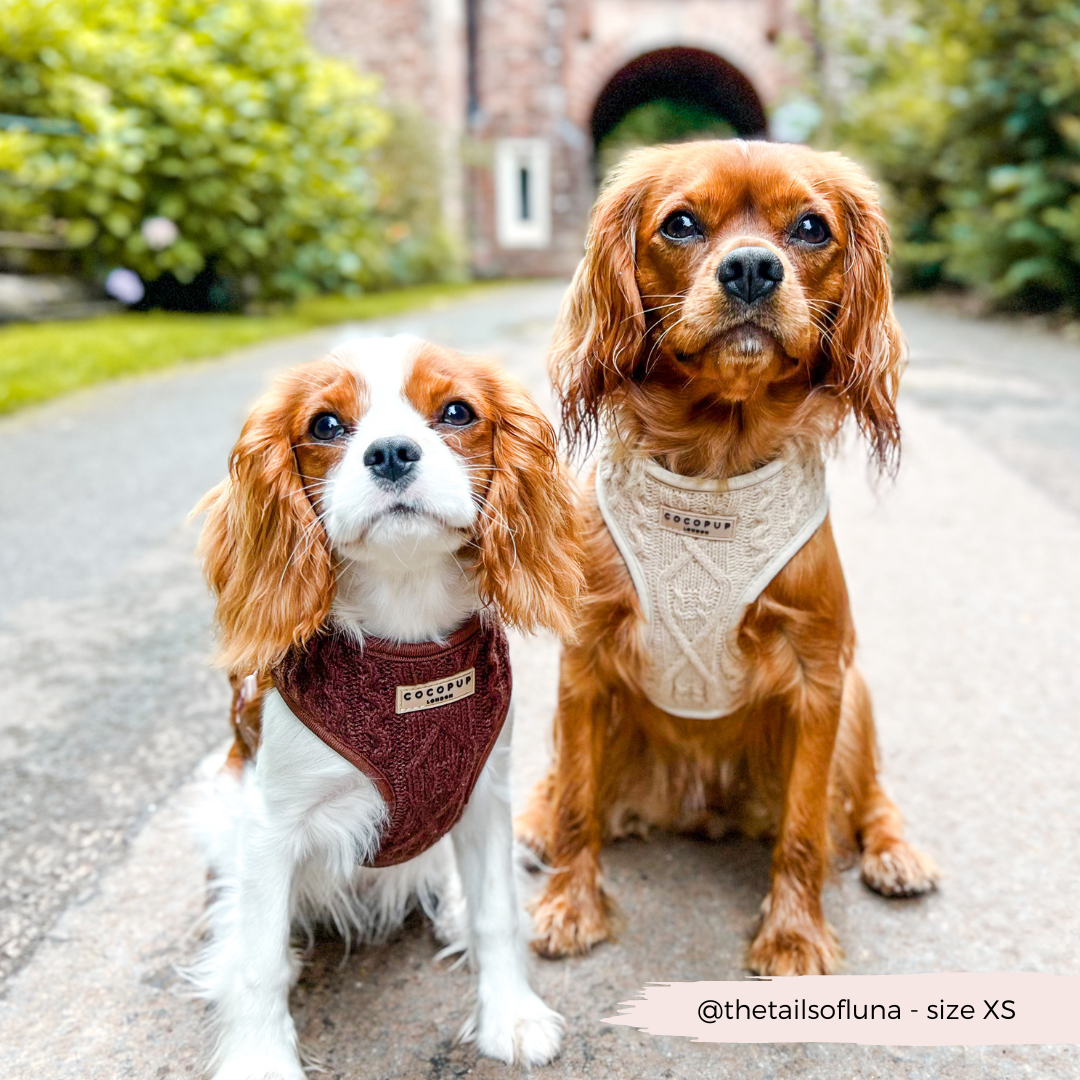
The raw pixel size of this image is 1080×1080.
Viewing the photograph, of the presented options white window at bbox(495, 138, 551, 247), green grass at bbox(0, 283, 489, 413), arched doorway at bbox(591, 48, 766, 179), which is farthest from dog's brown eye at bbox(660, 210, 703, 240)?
white window at bbox(495, 138, 551, 247)

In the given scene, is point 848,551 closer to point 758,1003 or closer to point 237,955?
point 758,1003

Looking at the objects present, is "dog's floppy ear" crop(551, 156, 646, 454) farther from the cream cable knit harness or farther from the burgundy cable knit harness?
the burgundy cable knit harness

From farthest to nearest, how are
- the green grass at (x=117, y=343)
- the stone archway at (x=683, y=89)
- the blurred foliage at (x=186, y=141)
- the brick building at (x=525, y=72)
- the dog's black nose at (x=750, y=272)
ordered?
the stone archway at (x=683, y=89) → the brick building at (x=525, y=72) → the blurred foliage at (x=186, y=141) → the green grass at (x=117, y=343) → the dog's black nose at (x=750, y=272)

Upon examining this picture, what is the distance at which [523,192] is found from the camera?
23109mm

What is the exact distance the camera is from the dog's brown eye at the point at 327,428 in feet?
5.48

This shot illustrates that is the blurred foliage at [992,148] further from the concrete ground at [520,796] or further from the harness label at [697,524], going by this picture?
the harness label at [697,524]

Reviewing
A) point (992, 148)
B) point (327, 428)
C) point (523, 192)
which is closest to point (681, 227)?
point (327, 428)

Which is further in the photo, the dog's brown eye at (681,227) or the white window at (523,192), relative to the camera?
the white window at (523,192)

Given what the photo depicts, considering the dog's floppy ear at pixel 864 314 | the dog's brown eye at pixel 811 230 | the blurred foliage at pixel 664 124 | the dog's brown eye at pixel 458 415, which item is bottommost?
the dog's brown eye at pixel 458 415

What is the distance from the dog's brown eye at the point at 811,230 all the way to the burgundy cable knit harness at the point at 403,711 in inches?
38.1

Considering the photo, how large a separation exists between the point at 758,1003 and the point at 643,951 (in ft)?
0.89

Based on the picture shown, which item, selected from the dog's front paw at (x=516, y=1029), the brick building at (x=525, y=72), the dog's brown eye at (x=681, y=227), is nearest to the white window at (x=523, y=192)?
the brick building at (x=525, y=72)

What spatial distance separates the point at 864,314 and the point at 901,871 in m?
1.22

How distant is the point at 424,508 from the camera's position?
61.9 inches
